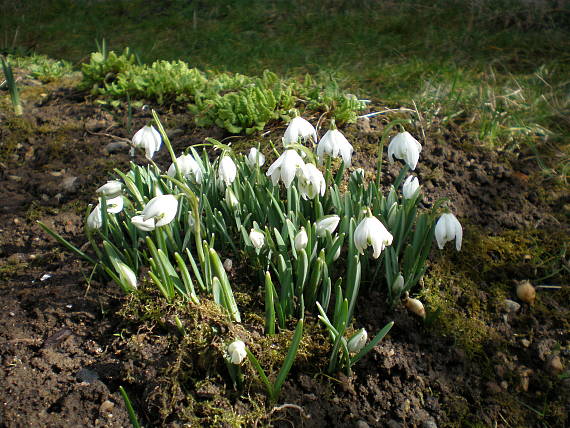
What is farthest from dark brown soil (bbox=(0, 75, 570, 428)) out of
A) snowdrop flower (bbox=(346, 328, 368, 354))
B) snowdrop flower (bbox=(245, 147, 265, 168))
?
snowdrop flower (bbox=(245, 147, 265, 168))

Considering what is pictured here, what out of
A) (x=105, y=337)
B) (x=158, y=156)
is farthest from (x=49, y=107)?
(x=105, y=337)

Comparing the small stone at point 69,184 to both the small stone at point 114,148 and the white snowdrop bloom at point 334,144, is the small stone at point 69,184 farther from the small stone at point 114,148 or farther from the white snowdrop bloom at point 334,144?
the white snowdrop bloom at point 334,144

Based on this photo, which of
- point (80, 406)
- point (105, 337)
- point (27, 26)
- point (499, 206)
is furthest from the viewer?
point (27, 26)

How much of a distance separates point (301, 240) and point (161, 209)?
471mm

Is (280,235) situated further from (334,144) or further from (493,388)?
(493,388)

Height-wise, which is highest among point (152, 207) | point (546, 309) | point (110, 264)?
point (152, 207)

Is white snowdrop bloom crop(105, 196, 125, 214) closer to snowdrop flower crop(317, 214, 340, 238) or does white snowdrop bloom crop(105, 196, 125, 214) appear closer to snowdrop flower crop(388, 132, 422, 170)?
snowdrop flower crop(317, 214, 340, 238)

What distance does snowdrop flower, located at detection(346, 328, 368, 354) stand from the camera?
1591mm

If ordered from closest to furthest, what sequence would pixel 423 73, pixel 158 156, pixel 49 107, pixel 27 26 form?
pixel 158 156, pixel 49 107, pixel 423 73, pixel 27 26

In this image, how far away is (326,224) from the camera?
5.96 ft

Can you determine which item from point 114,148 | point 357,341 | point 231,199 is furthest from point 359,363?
point 114,148

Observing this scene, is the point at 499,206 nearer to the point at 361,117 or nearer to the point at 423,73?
the point at 361,117

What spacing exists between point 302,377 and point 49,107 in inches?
106

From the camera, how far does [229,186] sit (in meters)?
2.00
